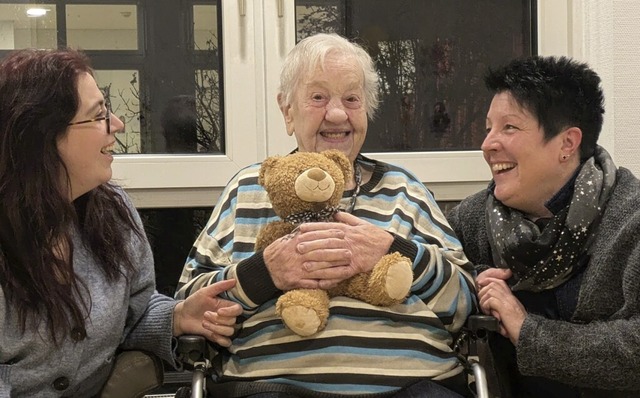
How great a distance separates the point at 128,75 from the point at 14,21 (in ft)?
1.27

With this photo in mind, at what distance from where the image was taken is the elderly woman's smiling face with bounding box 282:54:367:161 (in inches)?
71.7

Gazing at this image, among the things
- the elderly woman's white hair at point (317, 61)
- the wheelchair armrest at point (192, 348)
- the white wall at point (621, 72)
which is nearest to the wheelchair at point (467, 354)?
the wheelchair armrest at point (192, 348)

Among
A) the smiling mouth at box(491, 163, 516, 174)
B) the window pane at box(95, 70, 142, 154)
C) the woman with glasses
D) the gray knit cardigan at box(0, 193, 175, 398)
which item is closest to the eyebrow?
the woman with glasses

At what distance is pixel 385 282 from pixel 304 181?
272 mm

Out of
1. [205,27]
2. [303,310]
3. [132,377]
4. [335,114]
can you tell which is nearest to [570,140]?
[335,114]

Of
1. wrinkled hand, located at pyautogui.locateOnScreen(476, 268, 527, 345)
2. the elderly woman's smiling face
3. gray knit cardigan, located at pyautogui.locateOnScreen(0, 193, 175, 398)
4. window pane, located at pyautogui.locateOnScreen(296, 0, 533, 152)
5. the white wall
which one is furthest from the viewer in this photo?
window pane, located at pyautogui.locateOnScreen(296, 0, 533, 152)

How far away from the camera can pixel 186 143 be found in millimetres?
2520

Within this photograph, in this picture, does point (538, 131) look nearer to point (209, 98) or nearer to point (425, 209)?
point (425, 209)

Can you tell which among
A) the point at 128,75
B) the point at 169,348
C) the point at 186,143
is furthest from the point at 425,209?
the point at 128,75

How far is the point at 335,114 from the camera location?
5.92ft

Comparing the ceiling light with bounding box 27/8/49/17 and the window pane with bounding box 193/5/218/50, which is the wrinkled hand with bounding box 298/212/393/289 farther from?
the ceiling light with bounding box 27/8/49/17

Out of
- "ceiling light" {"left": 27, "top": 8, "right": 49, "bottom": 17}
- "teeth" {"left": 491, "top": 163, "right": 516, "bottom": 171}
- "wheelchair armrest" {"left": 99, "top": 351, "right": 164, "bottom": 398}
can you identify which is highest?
"ceiling light" {"left": 27, "top": 8, "right": 49, "bottom": 17}

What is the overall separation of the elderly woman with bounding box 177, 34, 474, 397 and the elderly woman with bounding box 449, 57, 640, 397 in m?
0.14

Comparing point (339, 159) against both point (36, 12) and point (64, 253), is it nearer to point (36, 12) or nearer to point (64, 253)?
point (64, 253)
